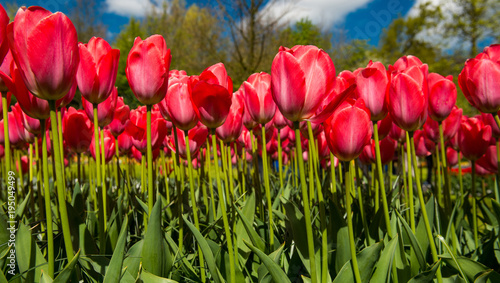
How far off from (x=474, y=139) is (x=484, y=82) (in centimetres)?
56

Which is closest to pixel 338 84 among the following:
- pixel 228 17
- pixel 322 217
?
pixel 322 217

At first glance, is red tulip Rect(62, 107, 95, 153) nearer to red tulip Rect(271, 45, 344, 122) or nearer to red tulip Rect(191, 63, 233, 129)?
red tulip Rect(191, 63, 233, 129)

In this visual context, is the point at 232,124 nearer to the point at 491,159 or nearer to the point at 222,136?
the point at 222,136

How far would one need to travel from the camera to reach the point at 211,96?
3.56 feet

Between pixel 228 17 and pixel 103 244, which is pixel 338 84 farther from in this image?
pixel 228 17

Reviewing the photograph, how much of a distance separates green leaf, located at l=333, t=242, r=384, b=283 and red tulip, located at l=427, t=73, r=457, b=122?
650mm

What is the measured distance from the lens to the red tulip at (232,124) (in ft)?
4.84

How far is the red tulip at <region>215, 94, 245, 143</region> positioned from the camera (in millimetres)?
1475

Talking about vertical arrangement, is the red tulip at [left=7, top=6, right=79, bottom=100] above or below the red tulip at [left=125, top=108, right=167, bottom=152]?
above

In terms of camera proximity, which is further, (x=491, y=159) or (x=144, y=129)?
(x=491, y=159)

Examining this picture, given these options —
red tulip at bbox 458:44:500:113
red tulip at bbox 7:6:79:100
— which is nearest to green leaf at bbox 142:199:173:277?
red tulip at bbox 7:6:79:100

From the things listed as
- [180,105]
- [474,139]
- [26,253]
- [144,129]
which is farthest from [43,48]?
[474,139]

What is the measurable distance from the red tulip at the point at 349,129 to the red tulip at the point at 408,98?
219 millimetres

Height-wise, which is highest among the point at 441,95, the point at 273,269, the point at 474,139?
the point at 441,95
